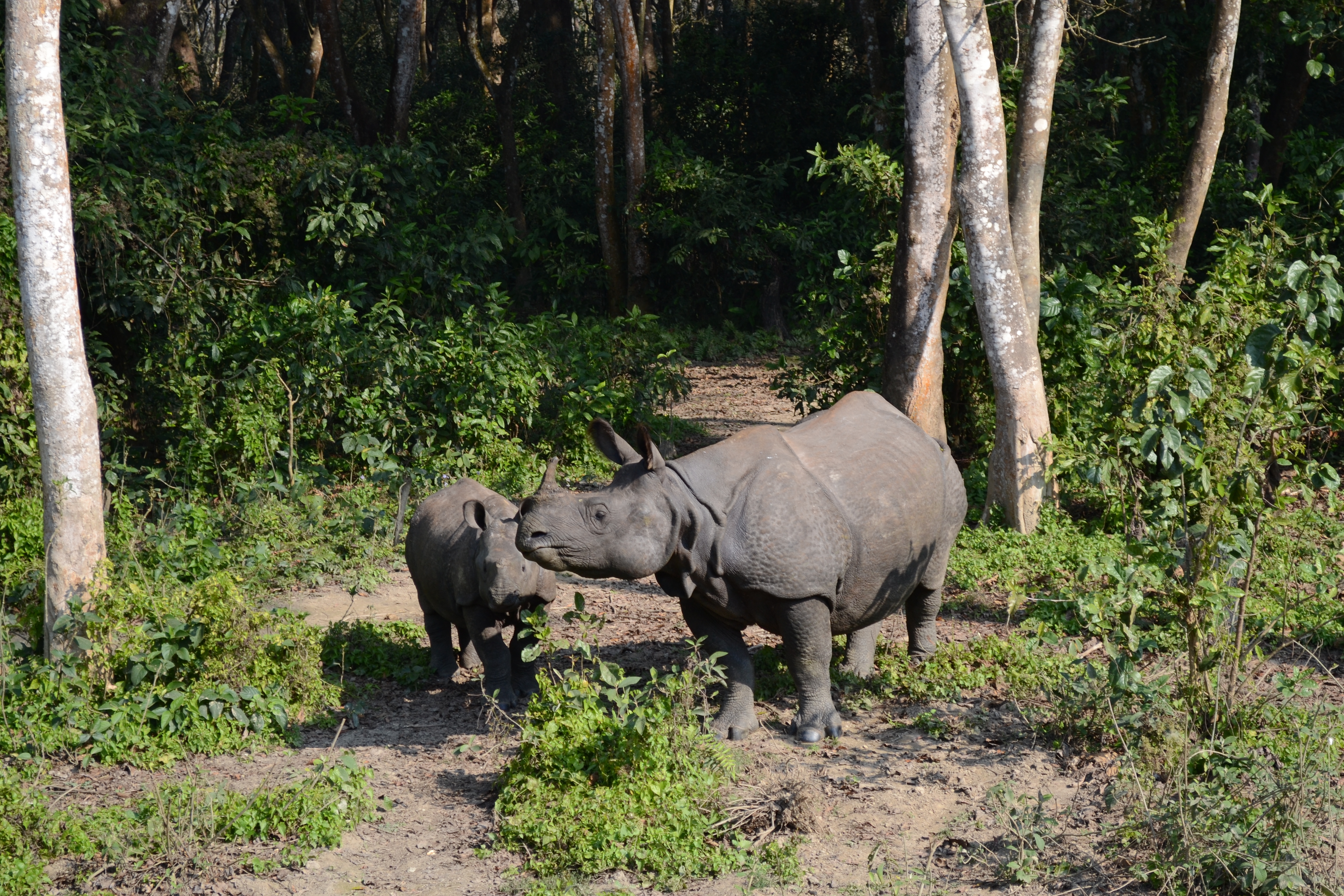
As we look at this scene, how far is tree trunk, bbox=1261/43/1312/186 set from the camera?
15.3 m

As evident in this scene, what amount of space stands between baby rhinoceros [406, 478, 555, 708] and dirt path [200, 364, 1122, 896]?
0.27 metres

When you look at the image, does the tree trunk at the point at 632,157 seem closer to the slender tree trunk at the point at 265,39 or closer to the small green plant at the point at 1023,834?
the slender tree trunk at the point at 265,39

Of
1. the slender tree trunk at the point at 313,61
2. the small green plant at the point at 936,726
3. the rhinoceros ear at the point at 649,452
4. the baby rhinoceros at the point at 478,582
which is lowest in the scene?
the small green plant at the point at 936,726

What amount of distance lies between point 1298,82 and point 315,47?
14.9 m

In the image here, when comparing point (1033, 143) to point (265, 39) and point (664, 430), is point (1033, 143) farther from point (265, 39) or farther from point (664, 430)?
point (265, 39)

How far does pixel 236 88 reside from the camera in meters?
27.4

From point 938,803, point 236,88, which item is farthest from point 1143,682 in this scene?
point 236,88

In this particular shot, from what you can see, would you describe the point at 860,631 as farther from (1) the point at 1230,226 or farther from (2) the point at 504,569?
(1) the point at 1230,226

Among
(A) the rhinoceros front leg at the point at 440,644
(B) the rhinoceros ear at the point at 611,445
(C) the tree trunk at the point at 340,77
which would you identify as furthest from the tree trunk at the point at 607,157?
(B) the rhinoceros ear at the point at 611,445

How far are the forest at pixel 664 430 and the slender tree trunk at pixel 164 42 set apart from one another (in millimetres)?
95

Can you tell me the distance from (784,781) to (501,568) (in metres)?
1.94

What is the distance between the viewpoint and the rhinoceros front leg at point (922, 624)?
24.1ft

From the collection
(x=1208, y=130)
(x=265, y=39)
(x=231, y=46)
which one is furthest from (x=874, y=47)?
(x=231, y=46)

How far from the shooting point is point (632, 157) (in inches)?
712
